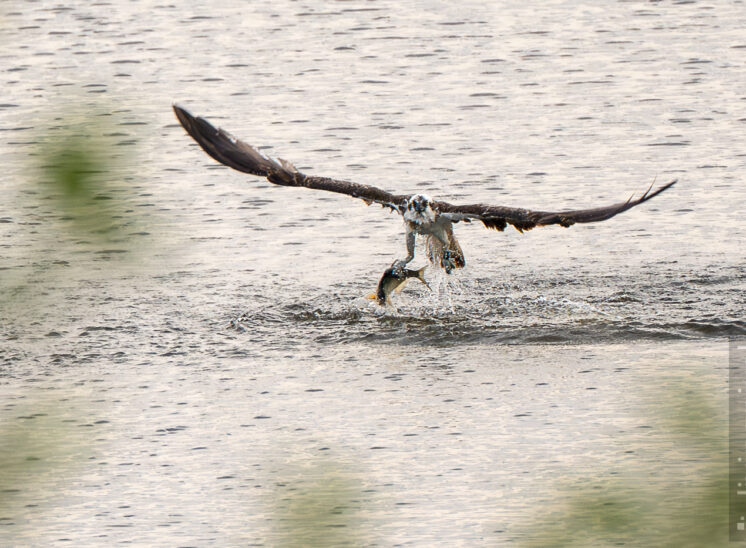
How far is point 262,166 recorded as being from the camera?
13398 mm

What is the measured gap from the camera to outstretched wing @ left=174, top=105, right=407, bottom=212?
13109 mm

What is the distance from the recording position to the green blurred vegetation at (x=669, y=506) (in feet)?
11.5

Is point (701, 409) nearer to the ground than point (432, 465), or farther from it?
farther from it

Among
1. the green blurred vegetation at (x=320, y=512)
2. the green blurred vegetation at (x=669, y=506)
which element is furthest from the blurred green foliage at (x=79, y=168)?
the green blurred vegetation at (x=669, y=506)

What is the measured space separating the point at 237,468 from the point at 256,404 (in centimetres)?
149

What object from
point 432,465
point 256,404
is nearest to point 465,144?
point 256,404

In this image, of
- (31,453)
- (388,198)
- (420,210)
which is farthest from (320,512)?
(388,198)

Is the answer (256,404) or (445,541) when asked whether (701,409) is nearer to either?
(445,541)

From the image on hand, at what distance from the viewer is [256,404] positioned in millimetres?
11359

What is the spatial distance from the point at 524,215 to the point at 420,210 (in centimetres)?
129

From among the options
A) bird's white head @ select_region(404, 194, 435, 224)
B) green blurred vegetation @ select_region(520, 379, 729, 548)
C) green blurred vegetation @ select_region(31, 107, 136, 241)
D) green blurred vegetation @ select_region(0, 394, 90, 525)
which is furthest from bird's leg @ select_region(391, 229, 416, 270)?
green blurred vegetation @ select_region(31, 107, 136, 241)

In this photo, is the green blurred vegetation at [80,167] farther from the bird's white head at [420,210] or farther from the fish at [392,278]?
the fish at [392,278]

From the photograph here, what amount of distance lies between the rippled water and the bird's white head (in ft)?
3.02

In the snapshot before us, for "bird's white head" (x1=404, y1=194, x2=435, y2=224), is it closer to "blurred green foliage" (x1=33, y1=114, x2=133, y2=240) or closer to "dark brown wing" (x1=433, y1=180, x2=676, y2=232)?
"dark brown wing" (x1=433, y1=180, x2=676, y2=232)
